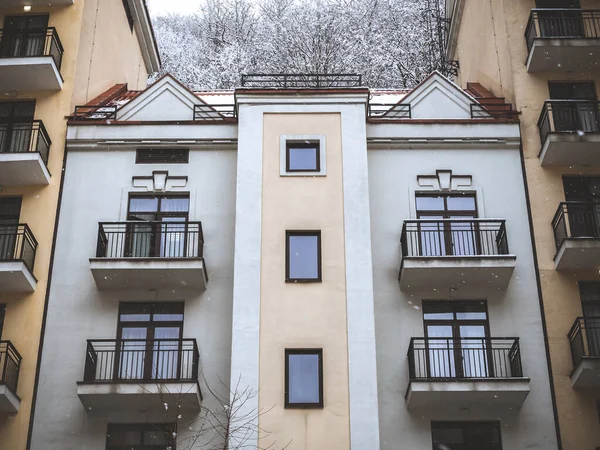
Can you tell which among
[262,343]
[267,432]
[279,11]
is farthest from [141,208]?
[279,11]

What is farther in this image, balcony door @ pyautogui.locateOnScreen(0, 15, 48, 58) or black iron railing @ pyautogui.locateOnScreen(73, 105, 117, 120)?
balcony door @ pyautogui.locateOnScreen(0, 15, 48, 58)

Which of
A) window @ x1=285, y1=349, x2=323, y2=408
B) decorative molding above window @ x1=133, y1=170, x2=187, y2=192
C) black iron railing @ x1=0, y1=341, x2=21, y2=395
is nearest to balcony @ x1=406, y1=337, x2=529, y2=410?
window @ x1=285, y1=349, x2=323, y2=408

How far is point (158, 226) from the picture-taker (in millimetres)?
21250

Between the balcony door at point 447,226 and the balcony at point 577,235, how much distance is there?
1.96 meters

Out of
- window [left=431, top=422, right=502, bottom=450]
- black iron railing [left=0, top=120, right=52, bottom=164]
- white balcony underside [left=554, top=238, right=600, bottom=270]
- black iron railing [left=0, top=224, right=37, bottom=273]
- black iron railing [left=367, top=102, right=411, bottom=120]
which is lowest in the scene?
window [left=431, top=422, right=502, bottom=450]

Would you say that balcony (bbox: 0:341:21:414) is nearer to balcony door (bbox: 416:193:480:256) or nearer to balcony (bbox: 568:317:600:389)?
balcony door (bbox: 416:193:480:256)

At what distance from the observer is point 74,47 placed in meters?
23.8

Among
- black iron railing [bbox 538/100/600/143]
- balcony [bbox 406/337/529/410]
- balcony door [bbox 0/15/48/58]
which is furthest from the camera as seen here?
balcony door [bbox 0/15/48/58]

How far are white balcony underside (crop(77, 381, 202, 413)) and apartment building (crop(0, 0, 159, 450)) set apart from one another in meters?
1.54

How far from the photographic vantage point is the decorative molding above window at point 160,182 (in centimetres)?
2194

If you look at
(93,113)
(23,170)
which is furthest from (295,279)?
(93,113)

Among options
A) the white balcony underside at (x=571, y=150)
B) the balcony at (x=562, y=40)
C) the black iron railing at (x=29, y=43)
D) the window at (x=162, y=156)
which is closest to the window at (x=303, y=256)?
the window at (x=162, y=156)

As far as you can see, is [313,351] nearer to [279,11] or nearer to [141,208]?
[141,208]

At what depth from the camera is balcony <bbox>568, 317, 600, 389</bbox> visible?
18672 mm
